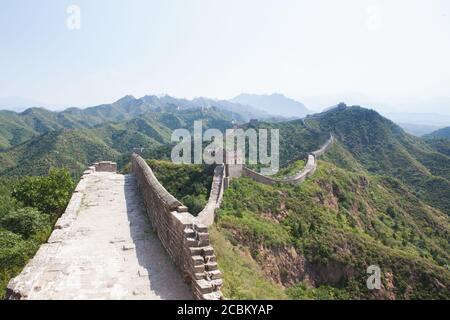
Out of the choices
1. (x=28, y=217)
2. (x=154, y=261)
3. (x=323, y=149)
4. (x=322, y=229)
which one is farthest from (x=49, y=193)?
(x=323, y=149)

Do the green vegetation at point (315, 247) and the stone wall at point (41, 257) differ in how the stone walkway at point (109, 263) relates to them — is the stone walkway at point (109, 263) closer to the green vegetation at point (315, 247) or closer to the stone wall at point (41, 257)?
the stone wall at point (41, 257)

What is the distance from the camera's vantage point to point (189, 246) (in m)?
7.40

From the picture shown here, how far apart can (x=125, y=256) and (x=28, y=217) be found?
29.7 feet

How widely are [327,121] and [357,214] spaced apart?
184 ft

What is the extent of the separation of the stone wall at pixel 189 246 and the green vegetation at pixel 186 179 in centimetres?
1199

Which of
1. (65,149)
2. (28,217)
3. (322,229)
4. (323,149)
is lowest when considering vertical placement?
(65,149)

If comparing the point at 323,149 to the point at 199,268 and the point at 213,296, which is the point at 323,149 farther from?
the point at 213,296

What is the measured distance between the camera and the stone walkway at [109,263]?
7.10m

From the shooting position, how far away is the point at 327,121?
89562 millimetres

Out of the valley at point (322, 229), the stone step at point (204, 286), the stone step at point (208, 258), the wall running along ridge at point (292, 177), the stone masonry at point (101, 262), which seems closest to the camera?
the stone step at point (204, 286)

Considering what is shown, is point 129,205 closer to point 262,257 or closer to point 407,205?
point 262,257

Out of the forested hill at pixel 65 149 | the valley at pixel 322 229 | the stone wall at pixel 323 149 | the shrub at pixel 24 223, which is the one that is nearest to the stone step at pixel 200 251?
the valley at pixel 322 229

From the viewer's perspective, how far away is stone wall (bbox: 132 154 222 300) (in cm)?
681
